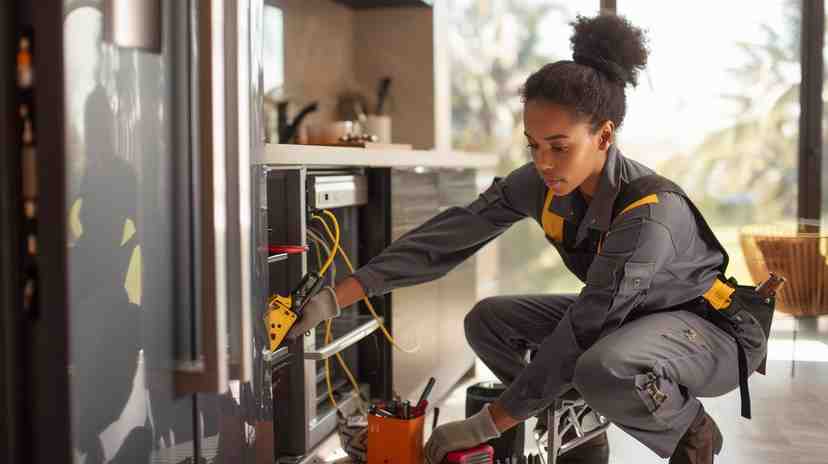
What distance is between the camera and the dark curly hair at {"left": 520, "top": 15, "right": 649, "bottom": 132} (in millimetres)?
2002

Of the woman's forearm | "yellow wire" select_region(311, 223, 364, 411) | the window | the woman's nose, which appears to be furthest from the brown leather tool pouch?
the window

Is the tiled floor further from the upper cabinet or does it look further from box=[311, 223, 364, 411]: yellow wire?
the upper cabinet

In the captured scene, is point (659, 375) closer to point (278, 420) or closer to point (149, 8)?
point (278, 420)

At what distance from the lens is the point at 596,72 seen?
204 cm

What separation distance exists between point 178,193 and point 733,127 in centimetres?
445

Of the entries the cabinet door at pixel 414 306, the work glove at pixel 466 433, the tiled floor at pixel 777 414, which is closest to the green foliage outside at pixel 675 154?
the tiled floor at pixel 777 414

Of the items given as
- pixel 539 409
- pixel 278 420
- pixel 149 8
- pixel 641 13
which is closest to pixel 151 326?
pixel 149 8

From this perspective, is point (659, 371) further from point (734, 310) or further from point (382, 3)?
point (382, 3)

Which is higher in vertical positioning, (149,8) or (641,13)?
(641,13)

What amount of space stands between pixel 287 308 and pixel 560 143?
69 cm

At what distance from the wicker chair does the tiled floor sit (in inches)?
3.6

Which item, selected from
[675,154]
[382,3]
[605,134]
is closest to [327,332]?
[605,134]

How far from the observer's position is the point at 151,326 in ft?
4.74

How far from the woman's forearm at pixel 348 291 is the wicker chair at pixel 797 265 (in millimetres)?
2103
